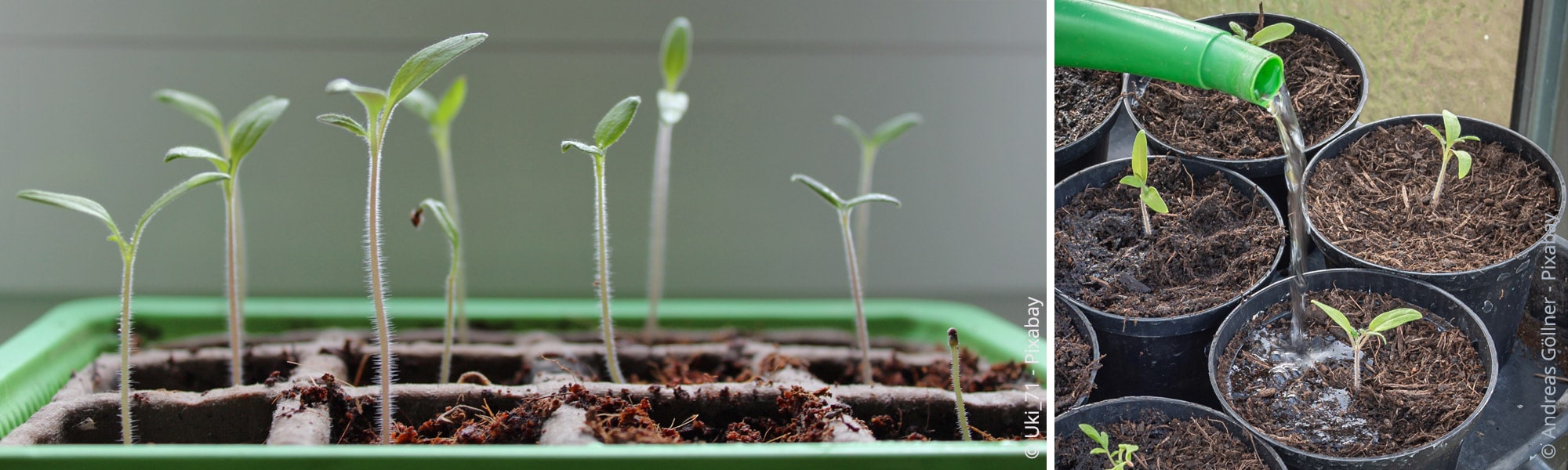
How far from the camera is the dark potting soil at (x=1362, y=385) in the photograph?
2.20ft

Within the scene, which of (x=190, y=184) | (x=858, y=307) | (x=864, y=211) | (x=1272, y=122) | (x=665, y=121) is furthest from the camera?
(x=864, y=211)

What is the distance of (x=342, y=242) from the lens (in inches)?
48.8

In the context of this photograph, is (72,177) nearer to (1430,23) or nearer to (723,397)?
(723,397)

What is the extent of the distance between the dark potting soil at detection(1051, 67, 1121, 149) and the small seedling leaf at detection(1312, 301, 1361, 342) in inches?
9.0

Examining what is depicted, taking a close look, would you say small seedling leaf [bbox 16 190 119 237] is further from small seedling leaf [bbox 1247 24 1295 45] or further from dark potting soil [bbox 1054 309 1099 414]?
small seedling leaf [bbox 1247 24 1295 45]

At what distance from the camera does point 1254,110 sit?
712mm

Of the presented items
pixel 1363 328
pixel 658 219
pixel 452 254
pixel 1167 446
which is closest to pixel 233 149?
pixel 452 254

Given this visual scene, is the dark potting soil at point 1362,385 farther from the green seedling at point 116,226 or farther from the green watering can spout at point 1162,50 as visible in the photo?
the green seedling at point 116,226

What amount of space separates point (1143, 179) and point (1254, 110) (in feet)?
0.39

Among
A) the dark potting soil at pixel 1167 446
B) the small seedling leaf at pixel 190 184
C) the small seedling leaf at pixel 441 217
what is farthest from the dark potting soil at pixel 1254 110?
the small seedling leaf at pixel 190 184

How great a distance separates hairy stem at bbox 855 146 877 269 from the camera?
119 centimetres

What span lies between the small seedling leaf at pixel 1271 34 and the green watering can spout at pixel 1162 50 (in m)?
0.02

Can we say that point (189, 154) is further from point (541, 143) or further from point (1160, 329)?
point (1160, 329)

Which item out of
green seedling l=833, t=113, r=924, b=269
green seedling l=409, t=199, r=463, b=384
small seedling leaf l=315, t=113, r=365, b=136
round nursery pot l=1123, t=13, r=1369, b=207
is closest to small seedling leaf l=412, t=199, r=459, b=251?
green seedling l=409, t=199, r=463, b=384
